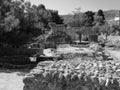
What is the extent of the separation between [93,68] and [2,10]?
1050 centimetres

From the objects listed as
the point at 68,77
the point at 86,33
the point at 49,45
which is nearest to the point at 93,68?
the point at 68,77

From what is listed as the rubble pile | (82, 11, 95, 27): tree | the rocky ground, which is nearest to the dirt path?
the rocky ground

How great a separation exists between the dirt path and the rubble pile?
3187 millimetres

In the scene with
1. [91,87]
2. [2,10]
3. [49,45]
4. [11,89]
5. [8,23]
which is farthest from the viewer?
[49,45]

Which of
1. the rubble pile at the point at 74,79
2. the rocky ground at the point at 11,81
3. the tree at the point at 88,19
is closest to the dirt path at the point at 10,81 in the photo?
the rocky ground at the point at 11,81

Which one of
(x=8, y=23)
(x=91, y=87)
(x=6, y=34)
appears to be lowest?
(x=91, y=87)

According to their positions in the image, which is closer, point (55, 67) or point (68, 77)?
point (68, 77)

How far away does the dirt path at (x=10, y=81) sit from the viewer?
26.8 ft

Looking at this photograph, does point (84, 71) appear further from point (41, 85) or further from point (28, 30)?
point (28, 30)

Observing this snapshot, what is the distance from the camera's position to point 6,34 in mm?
12695

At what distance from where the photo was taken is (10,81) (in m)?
9.17

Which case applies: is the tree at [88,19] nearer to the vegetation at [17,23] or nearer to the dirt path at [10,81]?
the vegetation at [17,23]

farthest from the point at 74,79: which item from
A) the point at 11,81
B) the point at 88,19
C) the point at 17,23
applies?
the point at 88,19

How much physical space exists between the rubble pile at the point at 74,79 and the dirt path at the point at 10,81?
10.5 ft
